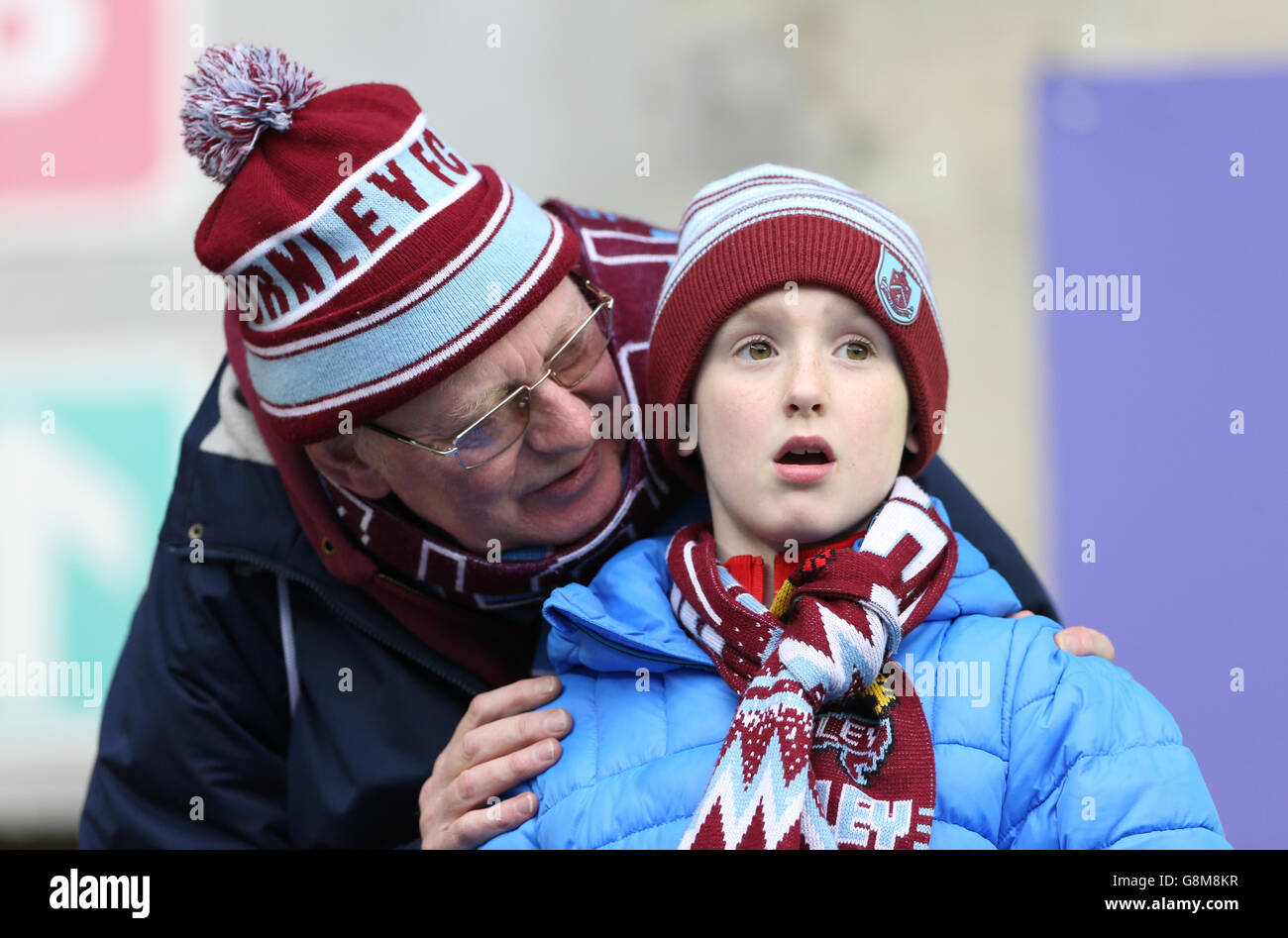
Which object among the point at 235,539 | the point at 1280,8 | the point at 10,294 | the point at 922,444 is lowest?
the point at 235,539

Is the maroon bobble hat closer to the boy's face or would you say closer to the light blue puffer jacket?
the boy's face

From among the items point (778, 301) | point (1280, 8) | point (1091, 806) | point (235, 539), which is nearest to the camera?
point (1091, 806)

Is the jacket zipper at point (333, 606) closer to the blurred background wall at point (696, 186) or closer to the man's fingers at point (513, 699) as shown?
the man's fingers at point (513, 699)

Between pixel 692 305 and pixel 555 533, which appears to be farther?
pixel 555 533

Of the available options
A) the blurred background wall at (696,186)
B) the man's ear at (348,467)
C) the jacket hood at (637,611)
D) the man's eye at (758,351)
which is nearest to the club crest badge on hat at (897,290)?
the man's eye at (758,351)

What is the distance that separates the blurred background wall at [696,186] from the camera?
2787mm

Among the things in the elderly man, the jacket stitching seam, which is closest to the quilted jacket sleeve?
the jacket stitching seam

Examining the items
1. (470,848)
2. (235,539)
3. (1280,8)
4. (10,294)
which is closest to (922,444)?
(470,848)

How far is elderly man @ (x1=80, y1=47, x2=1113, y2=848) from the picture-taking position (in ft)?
4.41

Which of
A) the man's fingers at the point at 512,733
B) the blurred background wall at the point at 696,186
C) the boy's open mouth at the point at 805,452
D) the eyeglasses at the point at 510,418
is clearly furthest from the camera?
the blurred background wall at the point at 696,186

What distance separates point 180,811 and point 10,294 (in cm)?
176

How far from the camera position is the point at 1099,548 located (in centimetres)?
281

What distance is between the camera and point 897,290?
1234mm

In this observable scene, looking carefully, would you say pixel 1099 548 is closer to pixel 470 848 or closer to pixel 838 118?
pixel 838 118
